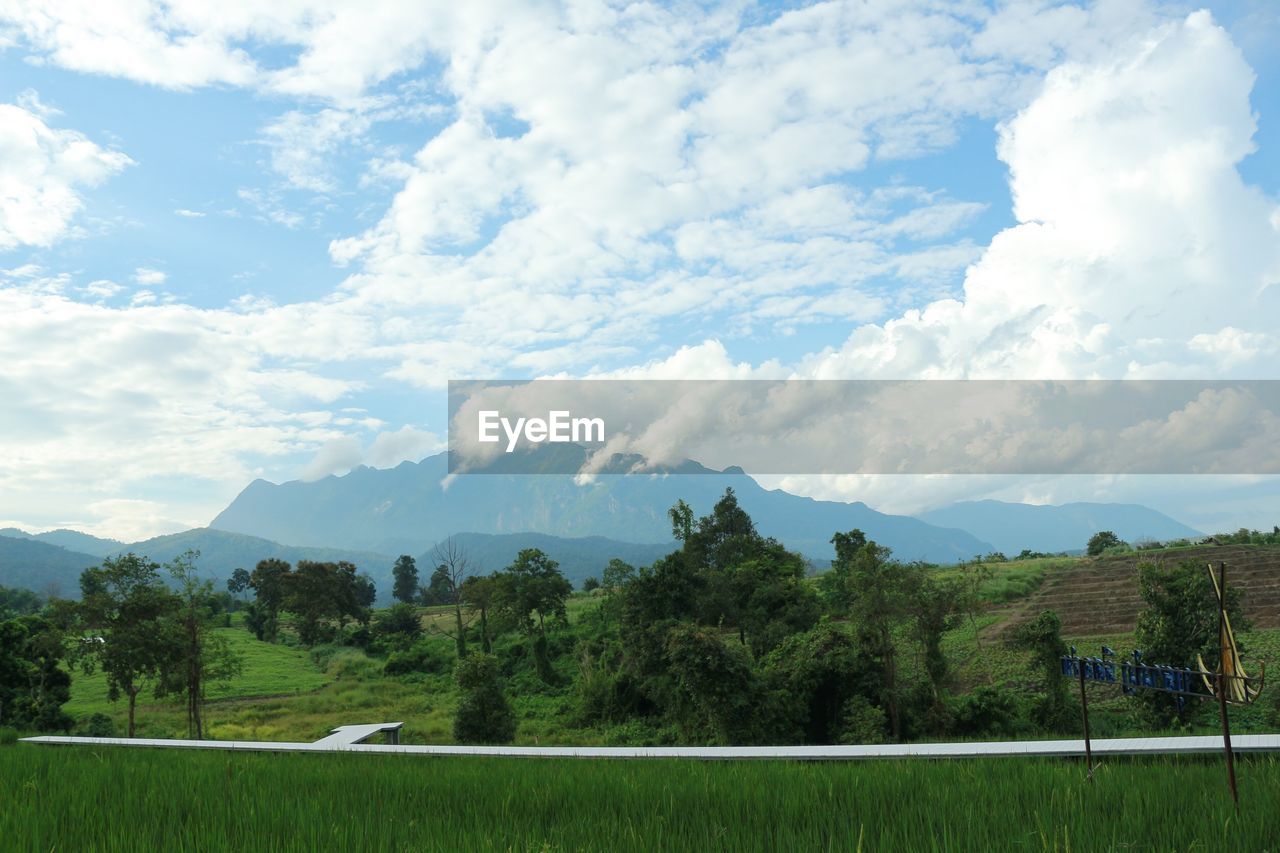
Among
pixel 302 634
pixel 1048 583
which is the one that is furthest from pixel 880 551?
pixel 302 634

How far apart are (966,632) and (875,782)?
3602cm

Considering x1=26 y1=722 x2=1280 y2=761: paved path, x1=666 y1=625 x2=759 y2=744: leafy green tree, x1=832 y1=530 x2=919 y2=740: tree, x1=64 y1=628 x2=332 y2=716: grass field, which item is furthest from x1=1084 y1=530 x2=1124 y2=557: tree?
x1=26 y1=722 x2=1280 y2=761: paved path

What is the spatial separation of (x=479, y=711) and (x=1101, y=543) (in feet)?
202

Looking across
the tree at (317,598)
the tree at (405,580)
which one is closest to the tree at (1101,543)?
the tree at (317,598)

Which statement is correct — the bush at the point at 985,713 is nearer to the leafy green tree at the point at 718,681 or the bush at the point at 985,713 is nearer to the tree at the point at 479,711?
the leafy green tree at the point at 718,681

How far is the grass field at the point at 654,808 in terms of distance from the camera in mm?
4641

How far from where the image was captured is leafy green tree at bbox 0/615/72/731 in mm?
24984

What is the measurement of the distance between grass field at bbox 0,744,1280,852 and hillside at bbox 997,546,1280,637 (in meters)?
33.9

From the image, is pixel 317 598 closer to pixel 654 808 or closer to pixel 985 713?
pixel 985 713

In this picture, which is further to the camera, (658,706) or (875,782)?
(658,706)

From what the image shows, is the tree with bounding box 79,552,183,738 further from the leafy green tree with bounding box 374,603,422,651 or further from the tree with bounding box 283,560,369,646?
the tree with bounding box 283,560,369,646

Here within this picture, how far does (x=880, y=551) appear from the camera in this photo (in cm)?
2300

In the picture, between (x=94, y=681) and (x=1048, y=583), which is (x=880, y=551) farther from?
(x=94, y=681)

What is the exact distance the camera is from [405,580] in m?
93.6
